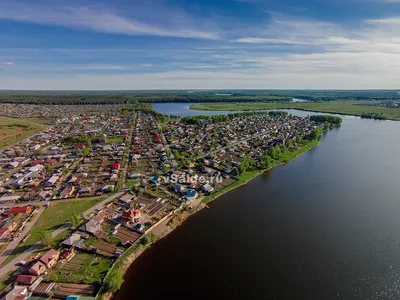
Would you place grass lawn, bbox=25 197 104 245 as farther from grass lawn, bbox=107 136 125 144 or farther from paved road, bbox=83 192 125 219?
grass lawn, bbox=107 136 125 144

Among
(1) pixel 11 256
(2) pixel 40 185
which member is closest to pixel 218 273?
(1) pixel 11 256

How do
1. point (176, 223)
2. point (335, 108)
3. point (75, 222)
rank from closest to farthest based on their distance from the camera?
point (75, 222) < point (176, 223) < point (335, 108)

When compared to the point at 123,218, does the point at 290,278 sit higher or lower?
lower

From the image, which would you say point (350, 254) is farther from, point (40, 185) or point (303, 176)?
point (40, 185)

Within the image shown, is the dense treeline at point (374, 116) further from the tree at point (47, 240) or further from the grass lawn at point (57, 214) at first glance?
the tree at point (47, 240)

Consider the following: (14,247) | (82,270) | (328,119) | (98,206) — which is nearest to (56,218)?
(98,206)

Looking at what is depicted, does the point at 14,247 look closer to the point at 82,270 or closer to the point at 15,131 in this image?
the point at 82,270
